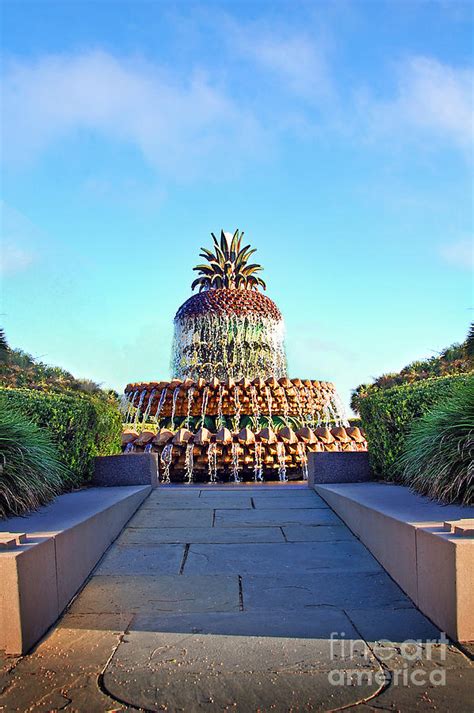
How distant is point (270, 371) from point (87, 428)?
9.98 metres

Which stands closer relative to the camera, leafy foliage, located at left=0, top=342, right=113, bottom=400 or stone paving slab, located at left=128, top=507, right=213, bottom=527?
stone paving slab, located at left=128, top=507, right=213, bottom=527

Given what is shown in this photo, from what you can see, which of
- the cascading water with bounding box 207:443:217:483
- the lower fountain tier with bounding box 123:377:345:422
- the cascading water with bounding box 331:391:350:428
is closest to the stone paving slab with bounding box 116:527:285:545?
the cascading water with bounding box 207:443:217:483

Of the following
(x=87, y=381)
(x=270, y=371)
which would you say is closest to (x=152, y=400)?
(x=87, y=381)

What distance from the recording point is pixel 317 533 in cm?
597

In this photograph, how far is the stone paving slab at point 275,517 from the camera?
6.35 m

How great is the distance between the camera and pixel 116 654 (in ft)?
10.9

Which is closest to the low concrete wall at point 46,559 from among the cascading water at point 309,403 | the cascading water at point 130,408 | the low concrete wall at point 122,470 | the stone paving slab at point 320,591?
the stone paving slab at point 320,591

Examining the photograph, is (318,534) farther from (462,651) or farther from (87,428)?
(87,428)

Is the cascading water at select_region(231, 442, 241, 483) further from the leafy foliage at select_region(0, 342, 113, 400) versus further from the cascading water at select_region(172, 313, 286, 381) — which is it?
the cascading water at select_region(172, 313, 286, 381)

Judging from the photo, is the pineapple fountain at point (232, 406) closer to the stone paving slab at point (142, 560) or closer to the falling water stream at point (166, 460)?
the falling water stream at point (166, 460)

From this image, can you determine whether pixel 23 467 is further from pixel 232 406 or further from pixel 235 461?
pixel 232 406

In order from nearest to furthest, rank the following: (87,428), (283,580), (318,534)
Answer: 1. (283,580)
2. (318,534)
3. (87,428)

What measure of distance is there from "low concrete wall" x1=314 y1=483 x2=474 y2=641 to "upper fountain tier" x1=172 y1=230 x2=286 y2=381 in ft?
35.8

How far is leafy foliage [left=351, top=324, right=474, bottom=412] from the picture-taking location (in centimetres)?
881
